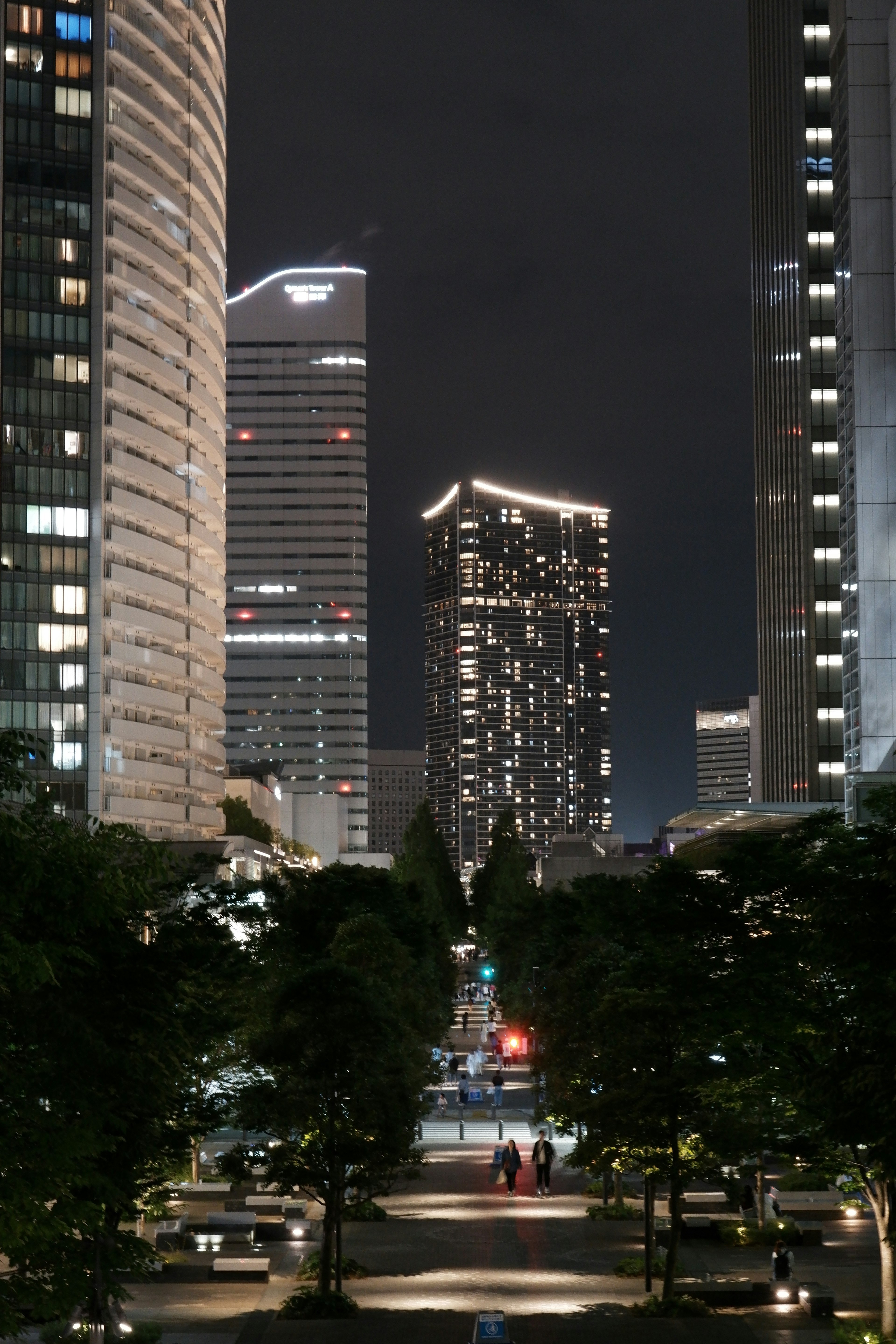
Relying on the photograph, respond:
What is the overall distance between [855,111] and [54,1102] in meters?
81.4

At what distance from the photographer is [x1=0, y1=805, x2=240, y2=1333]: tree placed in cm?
1387

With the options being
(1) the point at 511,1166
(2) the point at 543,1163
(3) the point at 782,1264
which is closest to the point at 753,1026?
(3) the point at 782,1264

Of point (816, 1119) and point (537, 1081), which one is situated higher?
point (816, 1119)

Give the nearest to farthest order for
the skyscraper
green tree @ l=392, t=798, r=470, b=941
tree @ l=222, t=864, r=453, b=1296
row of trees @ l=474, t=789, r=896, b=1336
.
Answer: row of trees @ l=474, t=789, r=896, b=1336 < tree @ l=222, t=864, r=453, b=1296 < the skyscraper < green tree @ l=392, t=798, r=470, b=941

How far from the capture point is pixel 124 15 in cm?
14188

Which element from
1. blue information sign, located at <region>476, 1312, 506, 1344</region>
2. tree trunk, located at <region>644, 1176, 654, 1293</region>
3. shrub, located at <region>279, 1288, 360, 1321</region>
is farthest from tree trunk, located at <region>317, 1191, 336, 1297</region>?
blue information sign, located at <region>476, 1312, 506, 1344</region>

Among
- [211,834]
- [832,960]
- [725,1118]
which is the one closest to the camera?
[832,960]

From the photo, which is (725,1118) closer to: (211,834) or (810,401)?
(810,401)

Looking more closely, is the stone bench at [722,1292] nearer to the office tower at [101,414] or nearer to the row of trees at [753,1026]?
the row of trees at [753,1026]

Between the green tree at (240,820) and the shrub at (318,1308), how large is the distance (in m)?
142

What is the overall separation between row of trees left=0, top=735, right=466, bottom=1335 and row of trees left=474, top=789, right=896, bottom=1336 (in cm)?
418

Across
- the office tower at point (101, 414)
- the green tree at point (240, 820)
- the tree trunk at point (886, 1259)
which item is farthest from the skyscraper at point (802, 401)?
the tree trunk at point (886, 1259)

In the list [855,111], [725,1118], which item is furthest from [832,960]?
[855,111]

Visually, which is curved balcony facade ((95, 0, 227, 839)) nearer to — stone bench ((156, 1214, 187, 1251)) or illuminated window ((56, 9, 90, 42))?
illuminated window ((56, 9, 90, 42))
